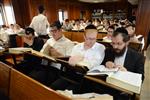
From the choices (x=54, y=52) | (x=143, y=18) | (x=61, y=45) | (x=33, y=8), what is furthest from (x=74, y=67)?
(x=33, y=8)

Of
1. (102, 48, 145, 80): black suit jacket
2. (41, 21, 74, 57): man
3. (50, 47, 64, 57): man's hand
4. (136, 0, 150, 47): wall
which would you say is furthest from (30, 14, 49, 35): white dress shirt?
(136, 0, 150, 47): wall

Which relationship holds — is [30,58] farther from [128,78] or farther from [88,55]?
[128,78]

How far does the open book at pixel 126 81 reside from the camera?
1.19 m

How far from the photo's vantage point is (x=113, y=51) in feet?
6.40

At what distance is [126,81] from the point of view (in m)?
1.24

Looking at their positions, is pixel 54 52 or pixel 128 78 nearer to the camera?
pixel 128 78

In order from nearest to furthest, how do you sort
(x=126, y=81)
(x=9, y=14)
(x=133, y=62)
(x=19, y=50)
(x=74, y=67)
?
(x=126, y=81) → (x=74, y=67) → (x=133, y=62) → (x=19, y=50) → (x=9, y=14)

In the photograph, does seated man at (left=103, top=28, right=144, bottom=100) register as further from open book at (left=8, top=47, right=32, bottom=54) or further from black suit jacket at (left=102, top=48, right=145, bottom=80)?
open book at (left=8, top=47, right=32, bottom=54)

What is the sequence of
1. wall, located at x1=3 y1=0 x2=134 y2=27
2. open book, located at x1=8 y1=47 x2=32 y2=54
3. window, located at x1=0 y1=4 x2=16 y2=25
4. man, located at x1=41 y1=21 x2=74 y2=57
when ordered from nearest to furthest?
open book, located at x1=8 y1=47 x2=32 y2=54, man, located at x1=41 y1=21 x2=74 y2=57, wall, located at x1=3 y1=0 x2=134 y2=27, window, located at x1=0 y1=4 x2=16 y2=25

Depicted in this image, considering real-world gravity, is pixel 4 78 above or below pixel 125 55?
below

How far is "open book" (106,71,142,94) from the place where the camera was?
1187 mm

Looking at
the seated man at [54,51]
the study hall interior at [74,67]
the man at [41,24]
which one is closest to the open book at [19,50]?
the study hall interior at [74,67]

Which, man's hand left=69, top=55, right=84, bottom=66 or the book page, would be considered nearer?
the book page

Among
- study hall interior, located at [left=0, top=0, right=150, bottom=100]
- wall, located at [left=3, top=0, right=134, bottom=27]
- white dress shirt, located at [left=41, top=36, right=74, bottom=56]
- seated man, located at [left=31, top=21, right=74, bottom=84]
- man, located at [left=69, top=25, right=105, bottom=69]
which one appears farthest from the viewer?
wall, located at [left=3, top=0, right=134, bottom=27]
